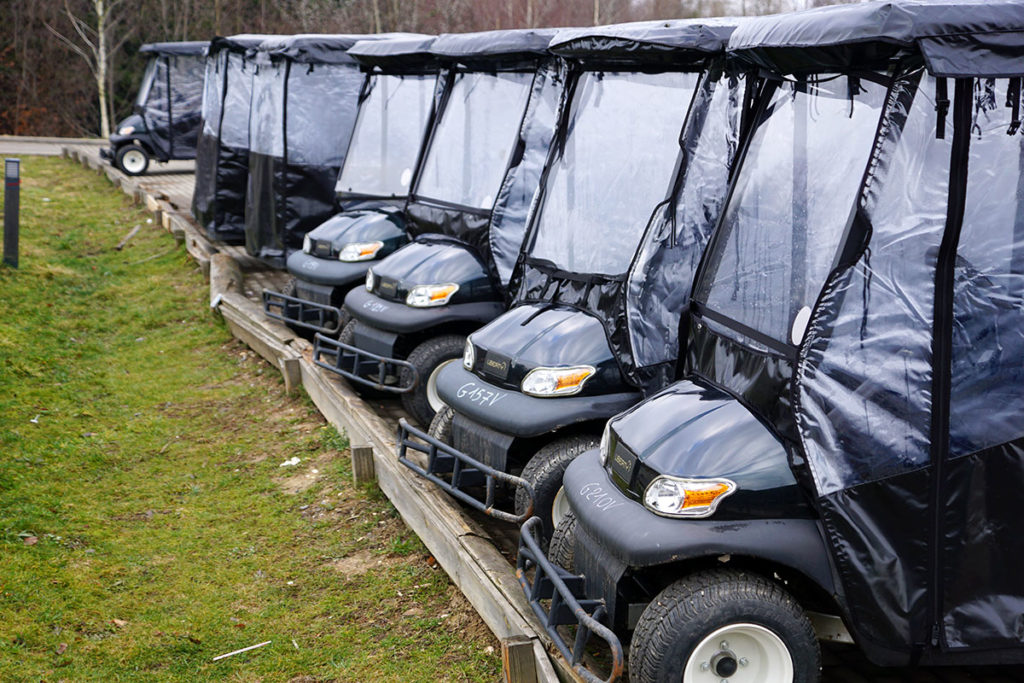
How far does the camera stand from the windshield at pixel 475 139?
8.70 meters

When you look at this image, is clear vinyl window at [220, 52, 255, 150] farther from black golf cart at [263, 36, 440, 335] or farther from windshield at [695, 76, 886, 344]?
windshield at [695, 76, 886, 344]

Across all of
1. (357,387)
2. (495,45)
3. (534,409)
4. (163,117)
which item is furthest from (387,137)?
(163,117)

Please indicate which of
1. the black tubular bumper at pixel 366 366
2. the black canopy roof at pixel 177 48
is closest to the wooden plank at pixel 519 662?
the black tubular bumper at pixel 366 366

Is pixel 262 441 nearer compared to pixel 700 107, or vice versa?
pixel 700 107

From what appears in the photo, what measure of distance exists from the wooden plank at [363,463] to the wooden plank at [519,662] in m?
2.79

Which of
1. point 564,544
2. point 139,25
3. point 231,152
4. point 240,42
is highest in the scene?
point 139,25

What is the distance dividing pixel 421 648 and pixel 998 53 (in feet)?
11.4

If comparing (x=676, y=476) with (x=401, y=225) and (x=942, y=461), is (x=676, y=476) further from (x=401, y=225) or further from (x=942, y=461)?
(x=401, y=225)

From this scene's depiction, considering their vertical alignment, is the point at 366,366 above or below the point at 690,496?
below

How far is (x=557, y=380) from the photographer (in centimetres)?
594

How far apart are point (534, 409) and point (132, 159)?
19.1 metres

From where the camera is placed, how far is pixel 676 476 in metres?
4.26

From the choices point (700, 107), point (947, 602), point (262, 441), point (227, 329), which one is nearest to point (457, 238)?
point (262, 441)

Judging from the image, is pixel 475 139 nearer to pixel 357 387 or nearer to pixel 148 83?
pixel 357 387
